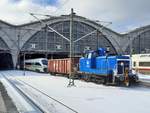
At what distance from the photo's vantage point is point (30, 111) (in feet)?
49.2

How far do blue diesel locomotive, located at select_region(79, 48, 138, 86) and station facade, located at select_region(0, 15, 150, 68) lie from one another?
178 ft

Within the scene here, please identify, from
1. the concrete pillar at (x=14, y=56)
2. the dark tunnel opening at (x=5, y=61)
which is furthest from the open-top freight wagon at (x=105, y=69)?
the dark tunnel opening at (x=5, y=61)

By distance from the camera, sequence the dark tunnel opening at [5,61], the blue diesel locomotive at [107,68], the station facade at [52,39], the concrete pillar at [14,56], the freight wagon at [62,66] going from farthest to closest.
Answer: the dark tunnel opening at [5,61] → the station facade at [52,39] → the concrete pillar at [14,56] → the freight wagon at [62,66] → the blue diesel locomotive at [107,68]

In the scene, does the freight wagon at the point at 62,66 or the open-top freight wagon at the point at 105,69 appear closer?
the open-top freight wagon at the point at 105,69

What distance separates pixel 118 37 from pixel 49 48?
23904 mm

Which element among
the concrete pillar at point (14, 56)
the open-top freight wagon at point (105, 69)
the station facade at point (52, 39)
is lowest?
the open-top freight wagon at point (105, 69)

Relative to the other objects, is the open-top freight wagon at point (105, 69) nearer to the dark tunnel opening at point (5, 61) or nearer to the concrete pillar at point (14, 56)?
the concrete pillar at point (14, 56)

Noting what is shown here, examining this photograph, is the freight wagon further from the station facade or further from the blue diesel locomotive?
the station facade

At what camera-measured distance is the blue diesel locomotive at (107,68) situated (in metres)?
30.4

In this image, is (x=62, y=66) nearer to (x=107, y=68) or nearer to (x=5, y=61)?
(x=107, y=68)

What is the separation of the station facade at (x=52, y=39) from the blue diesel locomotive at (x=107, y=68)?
178 ft

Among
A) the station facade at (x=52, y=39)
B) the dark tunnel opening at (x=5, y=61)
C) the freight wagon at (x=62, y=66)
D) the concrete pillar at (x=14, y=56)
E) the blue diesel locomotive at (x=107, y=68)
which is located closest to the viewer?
the blue diesel locomotive at (x=107, y=68)

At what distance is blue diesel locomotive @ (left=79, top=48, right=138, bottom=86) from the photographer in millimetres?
30375

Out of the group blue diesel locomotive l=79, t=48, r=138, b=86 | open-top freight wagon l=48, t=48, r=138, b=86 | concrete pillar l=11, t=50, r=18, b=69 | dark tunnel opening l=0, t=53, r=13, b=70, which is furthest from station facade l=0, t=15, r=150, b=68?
blue diesel locomotive l=79, t=48, r=138, b=86
